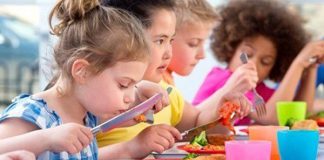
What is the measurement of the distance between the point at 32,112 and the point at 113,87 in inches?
6.8

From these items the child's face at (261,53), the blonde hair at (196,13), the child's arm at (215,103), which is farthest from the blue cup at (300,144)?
the child's face at (261,53)

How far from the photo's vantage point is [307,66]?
258 cm

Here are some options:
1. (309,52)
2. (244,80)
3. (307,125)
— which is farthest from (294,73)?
(307,125)

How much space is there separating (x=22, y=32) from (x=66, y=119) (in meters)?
3.70

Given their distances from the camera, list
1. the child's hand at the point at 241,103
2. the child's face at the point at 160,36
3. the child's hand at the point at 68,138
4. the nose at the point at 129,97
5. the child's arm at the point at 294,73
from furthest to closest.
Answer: the child's arm at the point at 294,73, the child's hand at the point at 241,103, the child's face at the point at 160,36, the nose at the point at 129,97, the child's hand at the point at 68,138

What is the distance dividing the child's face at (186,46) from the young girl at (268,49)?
0.42m

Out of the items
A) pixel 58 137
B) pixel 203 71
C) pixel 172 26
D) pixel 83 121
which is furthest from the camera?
pixel 203 71

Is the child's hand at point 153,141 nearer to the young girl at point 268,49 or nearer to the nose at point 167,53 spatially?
the nose at point 167,53

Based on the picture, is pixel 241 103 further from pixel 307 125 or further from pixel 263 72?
pixel 263 72

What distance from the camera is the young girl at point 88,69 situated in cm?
135

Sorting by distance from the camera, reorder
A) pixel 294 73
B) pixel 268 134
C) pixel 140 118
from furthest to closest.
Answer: pixel 294 73 < pixel 140 118 < pixel 268 134

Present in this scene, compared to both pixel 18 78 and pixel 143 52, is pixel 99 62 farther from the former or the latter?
pixel 18 78

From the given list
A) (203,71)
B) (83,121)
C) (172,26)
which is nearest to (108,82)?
(83,121)

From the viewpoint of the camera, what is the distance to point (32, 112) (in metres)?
1.30
